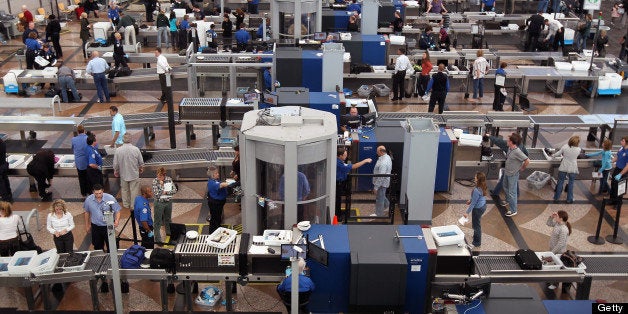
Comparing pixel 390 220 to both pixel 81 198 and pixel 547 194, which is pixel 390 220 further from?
pixel 81 198

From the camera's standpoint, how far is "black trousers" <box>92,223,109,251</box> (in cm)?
988

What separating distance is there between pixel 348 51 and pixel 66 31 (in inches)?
446

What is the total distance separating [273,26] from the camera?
18.8m

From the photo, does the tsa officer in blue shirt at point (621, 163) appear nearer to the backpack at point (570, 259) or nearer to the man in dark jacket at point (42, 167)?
the backpack at point (570, 259)

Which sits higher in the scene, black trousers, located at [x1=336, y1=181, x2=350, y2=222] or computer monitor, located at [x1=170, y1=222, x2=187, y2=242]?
computer monitor, located at [x1=170, y1=222, x2=187, y2=242]

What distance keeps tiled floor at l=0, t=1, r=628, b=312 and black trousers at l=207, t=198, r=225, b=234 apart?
3.27 ft

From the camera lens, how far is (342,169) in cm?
1109

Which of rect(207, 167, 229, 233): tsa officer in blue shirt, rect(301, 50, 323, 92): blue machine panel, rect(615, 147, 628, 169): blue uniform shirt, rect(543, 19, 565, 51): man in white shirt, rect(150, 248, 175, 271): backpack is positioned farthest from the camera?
rect(543, 19, 565, 51): man in white shirt

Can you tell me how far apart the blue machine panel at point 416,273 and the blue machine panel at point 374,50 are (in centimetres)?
1073

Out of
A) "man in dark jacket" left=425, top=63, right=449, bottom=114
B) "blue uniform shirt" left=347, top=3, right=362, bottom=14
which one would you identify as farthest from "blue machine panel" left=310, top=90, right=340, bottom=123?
"blue uniform shirt" left=347, top=3, right=362, bottom=14

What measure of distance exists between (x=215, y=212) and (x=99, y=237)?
5.74 feet

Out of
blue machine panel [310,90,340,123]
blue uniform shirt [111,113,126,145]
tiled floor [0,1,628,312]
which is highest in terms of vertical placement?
blue machine panel [310,90,340,123]

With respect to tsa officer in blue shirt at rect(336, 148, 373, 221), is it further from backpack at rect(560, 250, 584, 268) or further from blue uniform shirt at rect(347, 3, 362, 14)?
blue uniform shirt at rect(347, 3, 362, 14)

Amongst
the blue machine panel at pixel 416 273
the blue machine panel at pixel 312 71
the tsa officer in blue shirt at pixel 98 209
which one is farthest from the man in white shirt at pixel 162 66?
the blue machine panel at pixel 416 273
